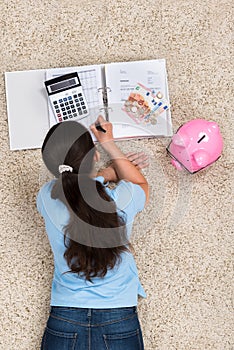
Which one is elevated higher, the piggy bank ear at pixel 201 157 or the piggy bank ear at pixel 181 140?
the piggy bank ear at pixel 181 140

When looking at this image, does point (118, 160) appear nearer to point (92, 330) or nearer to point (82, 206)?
point (82, 206)

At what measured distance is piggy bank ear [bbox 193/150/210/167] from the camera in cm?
112

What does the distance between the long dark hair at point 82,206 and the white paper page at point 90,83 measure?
25 cm

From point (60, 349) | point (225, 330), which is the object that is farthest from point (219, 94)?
point (60, 349)

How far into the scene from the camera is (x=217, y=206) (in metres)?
1.20

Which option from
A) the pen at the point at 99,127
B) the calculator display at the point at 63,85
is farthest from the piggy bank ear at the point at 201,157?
→ the calculator display at the point at 63,85

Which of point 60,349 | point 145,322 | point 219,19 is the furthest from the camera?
point 219,19

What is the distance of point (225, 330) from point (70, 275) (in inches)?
17.6

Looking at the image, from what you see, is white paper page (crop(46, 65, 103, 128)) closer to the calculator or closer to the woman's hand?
the calculator

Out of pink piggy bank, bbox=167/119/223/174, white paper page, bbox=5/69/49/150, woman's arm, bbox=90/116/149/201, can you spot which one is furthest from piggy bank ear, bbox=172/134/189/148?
white paper page, bbox=5/69/49/150

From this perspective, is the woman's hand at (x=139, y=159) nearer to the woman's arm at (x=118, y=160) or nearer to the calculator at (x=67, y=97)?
the woman's arm at (x=118, y=160)

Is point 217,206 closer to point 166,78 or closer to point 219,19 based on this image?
point 166,78

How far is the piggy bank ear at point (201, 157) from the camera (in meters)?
1.12

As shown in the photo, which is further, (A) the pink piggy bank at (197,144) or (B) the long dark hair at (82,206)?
(A) the pink piggy bank at (197,144)
